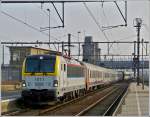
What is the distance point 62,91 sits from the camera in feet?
80.8

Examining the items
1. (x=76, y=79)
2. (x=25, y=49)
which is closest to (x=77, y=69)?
(x=76, y=79)

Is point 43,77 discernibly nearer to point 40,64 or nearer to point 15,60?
point 40,64

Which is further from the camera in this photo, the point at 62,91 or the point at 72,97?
the point at 72,97

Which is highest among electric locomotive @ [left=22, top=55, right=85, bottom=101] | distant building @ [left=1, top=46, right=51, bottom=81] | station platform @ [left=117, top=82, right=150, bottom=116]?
distant building @ [left=1, top=46, right=51, bottom=81]

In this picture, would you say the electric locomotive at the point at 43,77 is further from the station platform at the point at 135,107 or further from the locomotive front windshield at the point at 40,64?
the station platform at the point at 135,107

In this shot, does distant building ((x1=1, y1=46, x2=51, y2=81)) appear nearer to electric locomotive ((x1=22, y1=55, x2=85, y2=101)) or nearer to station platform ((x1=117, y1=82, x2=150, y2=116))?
station platform ((x1=117, y1=82, x2=150, y2=116))

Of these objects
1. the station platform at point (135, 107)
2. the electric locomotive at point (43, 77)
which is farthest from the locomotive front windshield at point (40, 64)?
the station platform at point (135, 107)

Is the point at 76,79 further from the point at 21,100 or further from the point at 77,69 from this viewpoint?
the point at 21,100

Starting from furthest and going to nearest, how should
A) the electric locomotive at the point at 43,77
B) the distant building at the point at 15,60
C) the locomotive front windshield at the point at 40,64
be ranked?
1. the distant building at the point at 15,60
2. the locomotive front windshield at the point at 40,64
3. the electric locomotive at the point at 43,77

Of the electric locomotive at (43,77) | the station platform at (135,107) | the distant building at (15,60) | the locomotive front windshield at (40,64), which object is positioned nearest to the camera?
the station platform at (135,107)

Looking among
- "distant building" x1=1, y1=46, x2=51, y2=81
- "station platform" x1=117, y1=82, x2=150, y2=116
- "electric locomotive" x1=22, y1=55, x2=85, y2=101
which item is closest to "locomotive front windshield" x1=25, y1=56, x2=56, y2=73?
"electric locomotive" x1=22, y1=55, x2=85, y2=101

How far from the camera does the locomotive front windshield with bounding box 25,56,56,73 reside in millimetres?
23500

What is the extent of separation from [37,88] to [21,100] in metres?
1.36

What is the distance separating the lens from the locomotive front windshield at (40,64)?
23500 mm
